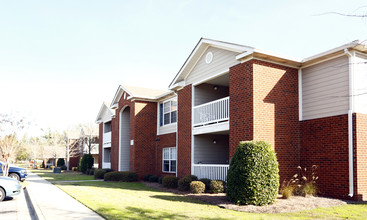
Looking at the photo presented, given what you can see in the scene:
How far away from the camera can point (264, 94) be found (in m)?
13.5

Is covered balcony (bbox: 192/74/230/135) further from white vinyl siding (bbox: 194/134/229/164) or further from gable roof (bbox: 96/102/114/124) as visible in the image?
gable roof (bbox: 96/102/114/124)

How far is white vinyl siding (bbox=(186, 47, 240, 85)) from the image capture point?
596 inches

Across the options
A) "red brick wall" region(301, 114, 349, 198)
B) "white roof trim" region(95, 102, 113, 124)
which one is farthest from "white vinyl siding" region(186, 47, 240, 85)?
"white roof trim" region(95, 102, 113, 124)

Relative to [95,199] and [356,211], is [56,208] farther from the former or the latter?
[356,211]

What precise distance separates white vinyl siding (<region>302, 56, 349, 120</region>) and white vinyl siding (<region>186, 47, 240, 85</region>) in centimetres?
320

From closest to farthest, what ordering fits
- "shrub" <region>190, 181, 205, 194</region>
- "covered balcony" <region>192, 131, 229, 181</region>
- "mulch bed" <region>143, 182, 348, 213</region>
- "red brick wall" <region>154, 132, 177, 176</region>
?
"mulch bed" <region>143, 182, 348, 213</region>, "shrub" <region>190, 181, 205, 194</region>, "covered balcony" <region>192, 131, 229, 181</region>, "red brick wall" <region>154, 132, 177, 176</region>

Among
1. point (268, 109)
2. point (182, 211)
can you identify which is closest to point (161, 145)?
point (268, 109)

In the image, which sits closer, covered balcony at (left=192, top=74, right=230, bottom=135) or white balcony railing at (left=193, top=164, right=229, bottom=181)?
white balcony railing at (left=193, top=164, right=229, bottom=181)

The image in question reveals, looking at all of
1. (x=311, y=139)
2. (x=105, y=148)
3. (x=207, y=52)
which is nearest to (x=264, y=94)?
(x=311, y=139)

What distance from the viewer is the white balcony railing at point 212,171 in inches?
590

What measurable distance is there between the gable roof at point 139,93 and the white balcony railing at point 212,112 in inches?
172

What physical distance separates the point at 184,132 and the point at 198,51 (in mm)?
4560

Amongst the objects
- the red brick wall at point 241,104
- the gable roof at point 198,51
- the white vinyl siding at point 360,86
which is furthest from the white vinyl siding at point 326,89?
the gable roof at point 198,51

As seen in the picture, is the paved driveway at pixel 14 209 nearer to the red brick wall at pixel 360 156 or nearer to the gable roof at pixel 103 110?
the red brick wall at pixel 360 156
